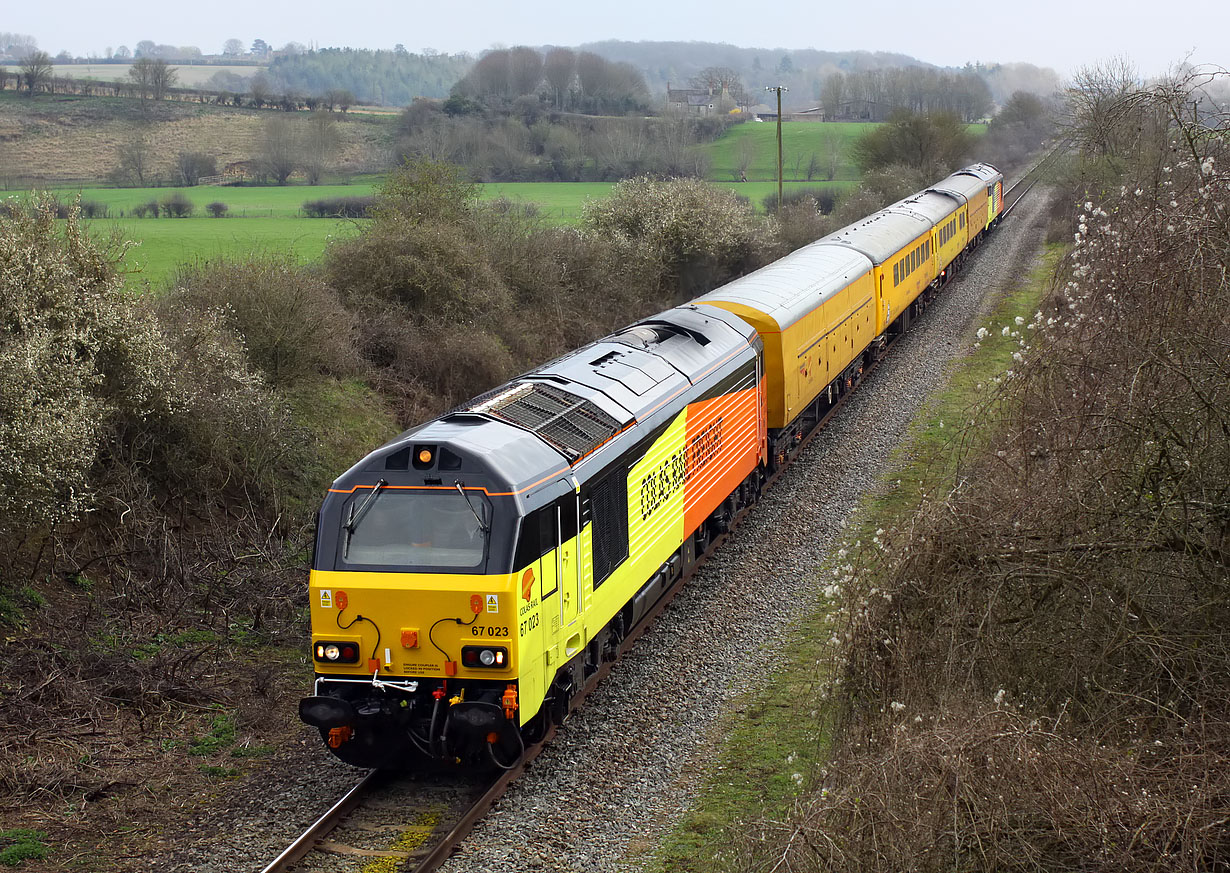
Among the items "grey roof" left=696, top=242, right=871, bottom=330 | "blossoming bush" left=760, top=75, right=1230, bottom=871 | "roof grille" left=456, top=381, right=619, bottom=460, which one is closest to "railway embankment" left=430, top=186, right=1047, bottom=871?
"blossoming bush" left=760, top=75, right=1230, bottom=871

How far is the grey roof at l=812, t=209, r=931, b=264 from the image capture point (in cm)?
2794

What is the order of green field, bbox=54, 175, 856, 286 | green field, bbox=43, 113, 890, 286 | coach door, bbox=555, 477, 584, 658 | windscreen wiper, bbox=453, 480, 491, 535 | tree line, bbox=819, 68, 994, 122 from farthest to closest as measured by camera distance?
tree line, bbox=819, 68, 994, 122
green field, bbox=43, 113, 890, 286
green field, bbox=54, 175, 856, 286
coach door, bbox=555, 477, 584, 658
windscreen wiper, bbox=453, 480, 491, 535

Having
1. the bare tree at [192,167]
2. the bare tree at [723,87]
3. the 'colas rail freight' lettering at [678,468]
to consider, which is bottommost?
the 'colas rail freight' lettering at [678,468]

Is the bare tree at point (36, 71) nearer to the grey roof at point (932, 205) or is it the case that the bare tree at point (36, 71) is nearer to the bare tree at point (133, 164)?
the bare tree at point (133, 164)

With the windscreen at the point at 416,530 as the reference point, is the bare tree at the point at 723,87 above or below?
above

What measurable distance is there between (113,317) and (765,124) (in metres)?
101

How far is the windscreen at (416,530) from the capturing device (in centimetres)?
979

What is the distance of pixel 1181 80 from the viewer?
7.93 m

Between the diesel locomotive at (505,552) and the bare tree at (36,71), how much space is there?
7457 cm

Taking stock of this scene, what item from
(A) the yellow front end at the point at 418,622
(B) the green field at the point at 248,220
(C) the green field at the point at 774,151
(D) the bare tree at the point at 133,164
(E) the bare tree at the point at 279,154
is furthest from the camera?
(C) the green field at the point at 774,151

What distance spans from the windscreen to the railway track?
2.14 metres

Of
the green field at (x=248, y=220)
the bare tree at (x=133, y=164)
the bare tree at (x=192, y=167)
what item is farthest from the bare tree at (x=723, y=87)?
the bare tree at (x=133, y=164)

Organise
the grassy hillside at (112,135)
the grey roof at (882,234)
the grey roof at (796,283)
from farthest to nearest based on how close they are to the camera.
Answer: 1. the grassy hillside at (112,135)
2. the grey roof at (882,234)
3. the grey roof at (796,283)

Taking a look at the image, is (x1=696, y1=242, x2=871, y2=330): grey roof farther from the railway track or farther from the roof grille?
the railway track
